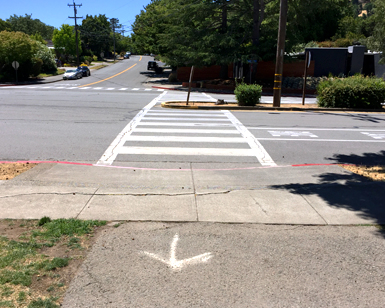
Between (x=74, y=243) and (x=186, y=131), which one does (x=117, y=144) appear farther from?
(x=74, y=243)

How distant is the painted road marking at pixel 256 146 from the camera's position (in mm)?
9273

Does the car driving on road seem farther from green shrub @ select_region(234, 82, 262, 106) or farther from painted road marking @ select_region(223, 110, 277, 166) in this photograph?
painted road marking @ select_region(223, 110, 277, 166)

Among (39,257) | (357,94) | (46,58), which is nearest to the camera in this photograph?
(39,257)

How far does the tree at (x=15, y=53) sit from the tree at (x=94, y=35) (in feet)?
181

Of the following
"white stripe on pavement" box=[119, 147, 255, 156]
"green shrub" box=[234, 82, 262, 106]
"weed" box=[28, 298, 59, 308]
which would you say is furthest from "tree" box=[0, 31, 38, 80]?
"weed" box=[28, 298, 59, 308]

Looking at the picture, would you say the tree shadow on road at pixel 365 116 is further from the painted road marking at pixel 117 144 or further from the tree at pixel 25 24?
the tree at pixel 25 24

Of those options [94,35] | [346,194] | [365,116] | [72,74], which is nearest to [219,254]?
[346,194]

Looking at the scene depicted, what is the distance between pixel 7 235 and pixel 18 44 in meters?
40.3

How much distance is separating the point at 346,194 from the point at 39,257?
5.09 m

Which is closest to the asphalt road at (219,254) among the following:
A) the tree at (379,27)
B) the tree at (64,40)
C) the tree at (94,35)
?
the tree at (379,27)

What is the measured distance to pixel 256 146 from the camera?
10.7 metres

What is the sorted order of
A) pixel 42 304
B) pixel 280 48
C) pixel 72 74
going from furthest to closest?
pixel 72 74 < pixel 280 48 < pixel 42 304

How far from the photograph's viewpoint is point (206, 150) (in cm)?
1012

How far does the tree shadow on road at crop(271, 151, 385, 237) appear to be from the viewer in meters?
5.87
